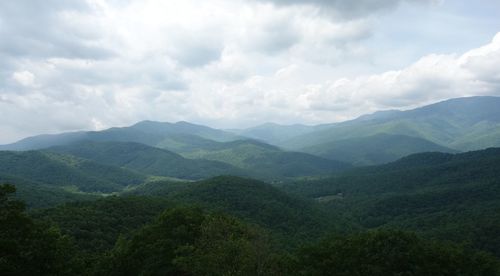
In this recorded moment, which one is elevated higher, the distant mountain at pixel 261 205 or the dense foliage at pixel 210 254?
the dense foliage at pixel 210 254

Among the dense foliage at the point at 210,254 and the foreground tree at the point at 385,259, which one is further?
the foreground tree at the point at 385,259

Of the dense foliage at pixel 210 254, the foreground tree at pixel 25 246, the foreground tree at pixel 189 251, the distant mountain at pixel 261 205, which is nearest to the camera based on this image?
the foreground tree at pixel 25 246

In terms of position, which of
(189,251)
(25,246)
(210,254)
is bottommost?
(189,251)

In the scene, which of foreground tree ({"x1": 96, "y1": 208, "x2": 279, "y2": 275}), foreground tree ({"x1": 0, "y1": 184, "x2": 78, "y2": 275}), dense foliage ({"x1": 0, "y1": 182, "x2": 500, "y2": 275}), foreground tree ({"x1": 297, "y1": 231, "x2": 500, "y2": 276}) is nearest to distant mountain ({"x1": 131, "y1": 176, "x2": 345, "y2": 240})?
foreground tree ({"x1": 297, "y1": 231, "x2": 500, "y2": 276})

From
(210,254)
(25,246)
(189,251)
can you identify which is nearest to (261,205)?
(189,251)

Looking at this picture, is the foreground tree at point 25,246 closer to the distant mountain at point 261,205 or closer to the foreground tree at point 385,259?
the foreground tree at point 385,259

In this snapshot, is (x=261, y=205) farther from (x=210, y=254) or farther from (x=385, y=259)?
(x=210, y=254)

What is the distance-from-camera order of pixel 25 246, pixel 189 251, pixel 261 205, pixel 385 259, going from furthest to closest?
1. pixel 261 205
2. pixel 385 259
3. pixel 189 251
4. pixel 25 246

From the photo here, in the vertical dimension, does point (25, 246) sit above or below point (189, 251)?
above

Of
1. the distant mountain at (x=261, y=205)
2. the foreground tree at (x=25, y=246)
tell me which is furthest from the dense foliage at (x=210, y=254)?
the distant mountain at (x=261, y=205)

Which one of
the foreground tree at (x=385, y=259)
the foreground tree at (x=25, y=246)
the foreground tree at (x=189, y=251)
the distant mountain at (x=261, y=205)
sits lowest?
the distant mountain at (x=261, y=205)

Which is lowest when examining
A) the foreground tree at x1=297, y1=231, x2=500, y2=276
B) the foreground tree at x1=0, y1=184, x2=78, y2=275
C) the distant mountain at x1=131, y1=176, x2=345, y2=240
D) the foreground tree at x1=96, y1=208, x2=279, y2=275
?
the distant mountain at x1=131, y1=176, x2=345, y2=240

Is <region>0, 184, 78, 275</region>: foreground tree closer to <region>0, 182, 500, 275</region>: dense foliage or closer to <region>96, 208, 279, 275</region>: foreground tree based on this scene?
<region>0, 182, 500, 275</region>: dense foliage

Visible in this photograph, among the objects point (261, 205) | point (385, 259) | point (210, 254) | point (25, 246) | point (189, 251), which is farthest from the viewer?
point (261, 205)
